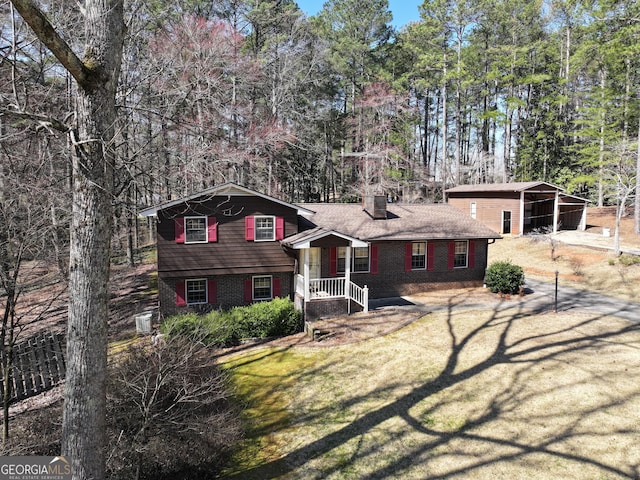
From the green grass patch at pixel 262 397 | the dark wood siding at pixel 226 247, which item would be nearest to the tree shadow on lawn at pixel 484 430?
the green grass patch at pixel 262 397

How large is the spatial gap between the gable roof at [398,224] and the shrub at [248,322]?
14.9 feet

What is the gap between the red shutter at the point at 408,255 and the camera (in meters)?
18.3

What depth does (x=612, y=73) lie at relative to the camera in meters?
31.5

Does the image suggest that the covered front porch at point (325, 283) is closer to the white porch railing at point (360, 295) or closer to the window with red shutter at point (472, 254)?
the white porch railing at point (360, 295)

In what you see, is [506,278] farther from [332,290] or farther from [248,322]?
[248,322]

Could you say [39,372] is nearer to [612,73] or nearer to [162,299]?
[162,299]

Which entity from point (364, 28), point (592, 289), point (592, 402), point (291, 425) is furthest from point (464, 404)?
point (364, 28)

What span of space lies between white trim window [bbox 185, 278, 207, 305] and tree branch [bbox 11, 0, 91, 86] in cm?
1201

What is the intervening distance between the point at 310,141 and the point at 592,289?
2446cm

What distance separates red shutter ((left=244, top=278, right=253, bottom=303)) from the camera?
16.1 metres

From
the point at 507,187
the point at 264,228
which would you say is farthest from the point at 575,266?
the point at 264,228

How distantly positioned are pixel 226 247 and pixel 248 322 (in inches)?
132

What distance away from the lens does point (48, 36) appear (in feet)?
12.4

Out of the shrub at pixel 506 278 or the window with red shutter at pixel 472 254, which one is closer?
the shrub at pixel 506 278
